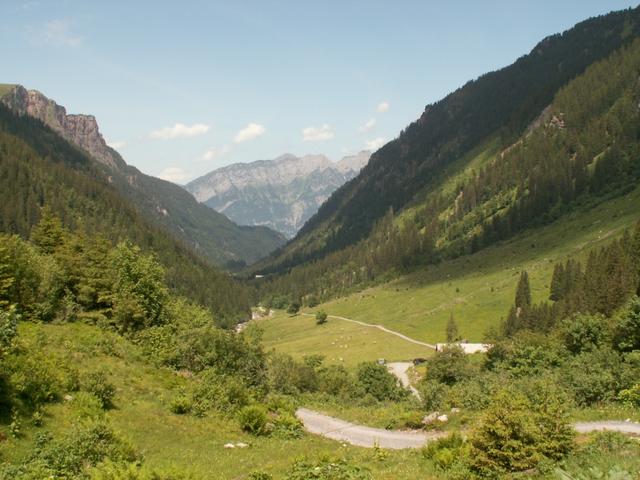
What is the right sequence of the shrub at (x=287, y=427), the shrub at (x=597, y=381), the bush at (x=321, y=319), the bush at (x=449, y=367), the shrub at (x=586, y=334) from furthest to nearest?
the bush at (x=321, y=319), the bush at (x=449, y=367), the shrub at (x=586, y=334), the shrub at (x=597, y=381), the shrub at (x=287, y=427)

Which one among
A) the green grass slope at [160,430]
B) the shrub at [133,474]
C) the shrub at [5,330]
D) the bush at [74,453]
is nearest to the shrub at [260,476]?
the green grass slope at [160,430]

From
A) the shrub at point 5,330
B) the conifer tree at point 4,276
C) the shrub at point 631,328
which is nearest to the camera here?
the shrub at point 5,330

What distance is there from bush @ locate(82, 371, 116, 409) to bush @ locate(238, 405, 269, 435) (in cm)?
760

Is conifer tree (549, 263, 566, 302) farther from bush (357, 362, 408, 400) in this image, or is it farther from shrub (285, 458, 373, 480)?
shrub (285, 458, 373, 480)

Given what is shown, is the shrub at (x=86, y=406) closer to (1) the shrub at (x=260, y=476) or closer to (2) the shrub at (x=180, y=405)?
(2) the shrub at (x=180, y=405)

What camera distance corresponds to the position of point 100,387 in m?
26.4

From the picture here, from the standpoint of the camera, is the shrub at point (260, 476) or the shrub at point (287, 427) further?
the shrub at point (287, 427)

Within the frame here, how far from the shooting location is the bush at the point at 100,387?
85.2ft

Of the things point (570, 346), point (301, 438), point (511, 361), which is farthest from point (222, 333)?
point (570, 346)

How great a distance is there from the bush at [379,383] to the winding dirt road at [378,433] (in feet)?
110

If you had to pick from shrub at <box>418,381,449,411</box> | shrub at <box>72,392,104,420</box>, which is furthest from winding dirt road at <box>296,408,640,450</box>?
shrub at <box>72,392,104,420</box>

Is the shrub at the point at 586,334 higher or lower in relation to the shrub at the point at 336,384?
higher

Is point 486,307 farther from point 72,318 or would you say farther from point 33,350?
point 33,350

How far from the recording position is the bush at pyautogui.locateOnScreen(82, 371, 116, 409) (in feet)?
85.2
